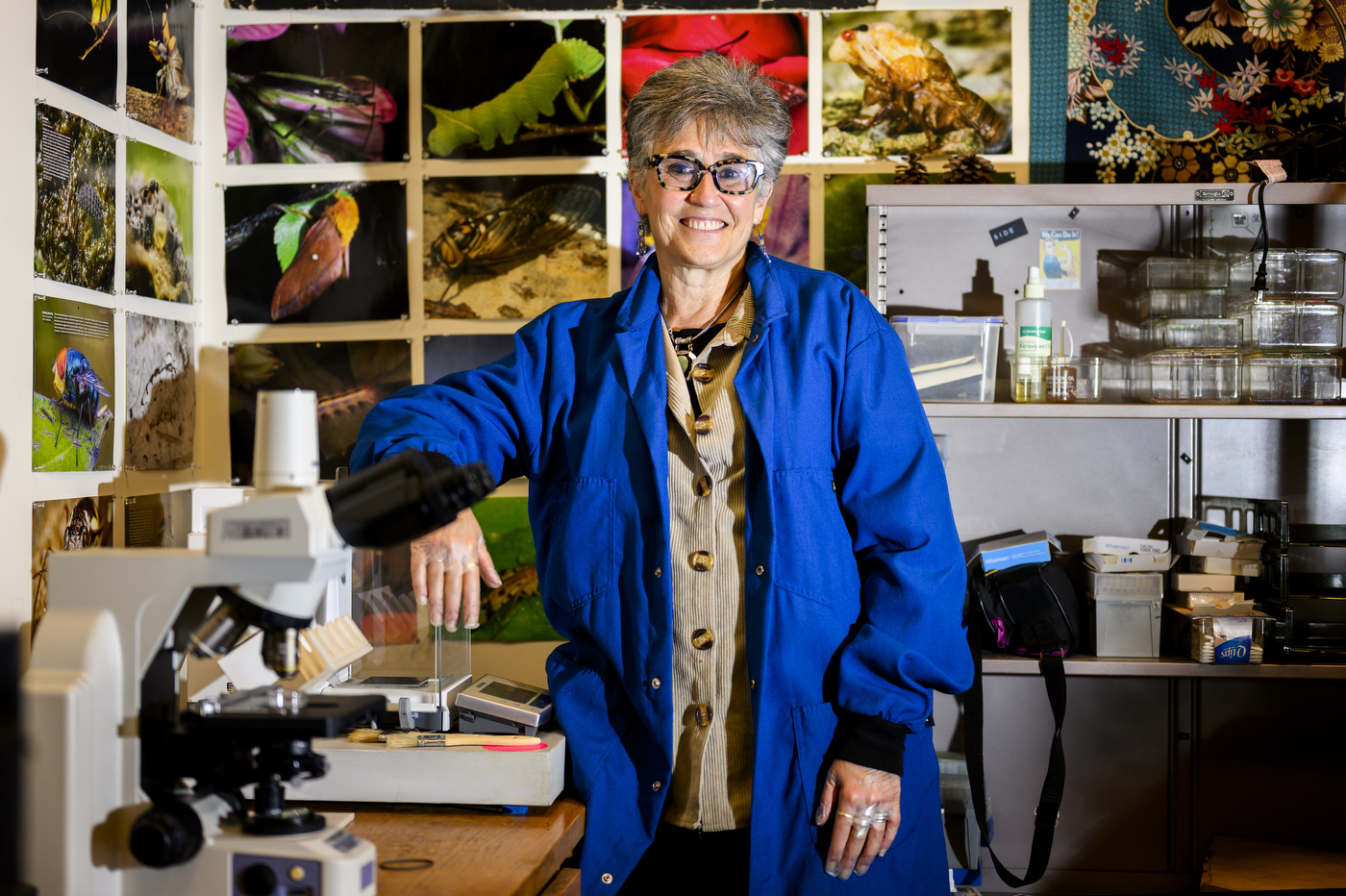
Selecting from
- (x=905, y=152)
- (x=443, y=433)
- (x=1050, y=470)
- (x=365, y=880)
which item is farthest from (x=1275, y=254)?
(x=365, y=880)

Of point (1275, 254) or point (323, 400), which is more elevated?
point (1275, 254)

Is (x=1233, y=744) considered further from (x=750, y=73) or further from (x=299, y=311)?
(x=299, y=311)

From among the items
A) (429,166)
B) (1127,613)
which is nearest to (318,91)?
(429,166)

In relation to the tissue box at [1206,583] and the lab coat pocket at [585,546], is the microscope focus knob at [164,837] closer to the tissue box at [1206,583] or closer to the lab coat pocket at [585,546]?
the lab coat pocket at [585,546]

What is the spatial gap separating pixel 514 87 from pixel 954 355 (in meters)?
1.25

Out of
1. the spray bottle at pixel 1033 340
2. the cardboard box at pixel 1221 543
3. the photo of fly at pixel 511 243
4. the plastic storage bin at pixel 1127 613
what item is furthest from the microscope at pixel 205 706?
the cardboard box at pixel 1221 543

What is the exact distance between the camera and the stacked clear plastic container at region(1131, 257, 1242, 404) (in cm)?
219

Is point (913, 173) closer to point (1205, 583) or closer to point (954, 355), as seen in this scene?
point (954, 355)

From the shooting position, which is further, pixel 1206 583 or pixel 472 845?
pixel 1206 583

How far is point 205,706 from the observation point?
965 mm

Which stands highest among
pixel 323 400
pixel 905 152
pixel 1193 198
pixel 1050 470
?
pixel 905 152

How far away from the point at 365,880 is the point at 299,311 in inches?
72.0

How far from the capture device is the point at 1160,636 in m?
2.21

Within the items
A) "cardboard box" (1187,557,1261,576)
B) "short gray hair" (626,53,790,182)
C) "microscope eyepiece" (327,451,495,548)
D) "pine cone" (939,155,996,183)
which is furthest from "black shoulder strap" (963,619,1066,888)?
"microscope eyepiece" (327,451,495,548)
